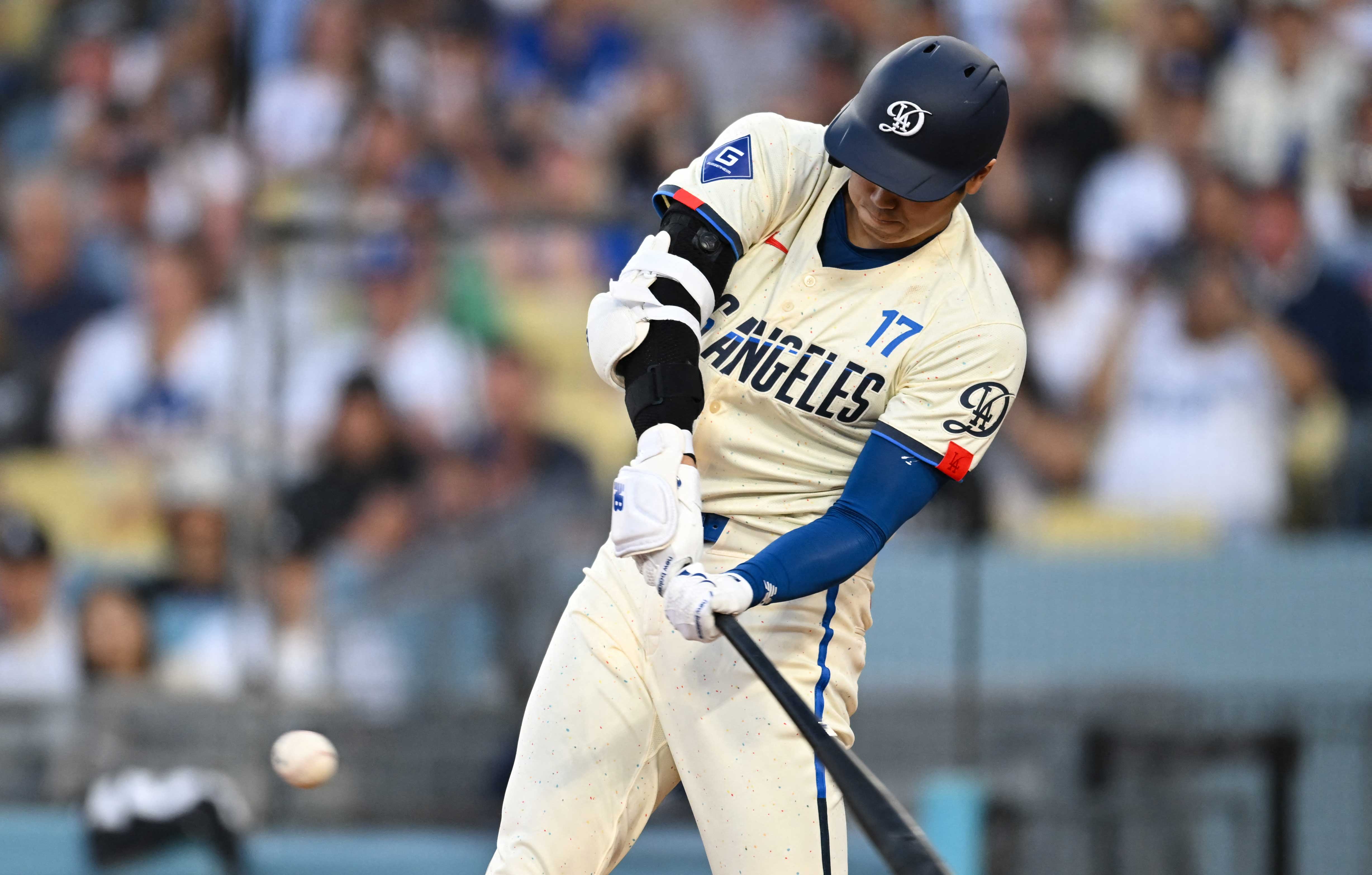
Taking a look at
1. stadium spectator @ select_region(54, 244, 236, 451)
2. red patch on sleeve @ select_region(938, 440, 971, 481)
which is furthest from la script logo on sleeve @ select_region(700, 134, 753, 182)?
stadium spectator @ select_region(54, 244, 236, 451)

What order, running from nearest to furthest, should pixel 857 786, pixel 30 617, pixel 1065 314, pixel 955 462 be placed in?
pixel 857 786 → pixel 955 462 → pixel 30 617 → pixel 1065 314

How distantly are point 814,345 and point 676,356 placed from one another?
0.28m

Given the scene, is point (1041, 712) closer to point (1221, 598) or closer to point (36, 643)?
point (1221, 598)

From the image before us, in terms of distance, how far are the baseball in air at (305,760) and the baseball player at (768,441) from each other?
35.1 inches

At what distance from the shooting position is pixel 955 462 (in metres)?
3.12

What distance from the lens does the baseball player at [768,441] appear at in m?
3.03

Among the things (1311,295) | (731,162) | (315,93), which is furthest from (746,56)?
(731,162)

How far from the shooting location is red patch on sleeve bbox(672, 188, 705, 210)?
3162 mm

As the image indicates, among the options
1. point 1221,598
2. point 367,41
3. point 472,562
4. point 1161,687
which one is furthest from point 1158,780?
point 367,41

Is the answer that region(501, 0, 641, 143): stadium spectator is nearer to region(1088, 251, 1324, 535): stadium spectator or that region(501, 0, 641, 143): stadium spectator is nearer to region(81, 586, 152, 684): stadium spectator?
region(1088, 251, 1324, 535): stadium spectator

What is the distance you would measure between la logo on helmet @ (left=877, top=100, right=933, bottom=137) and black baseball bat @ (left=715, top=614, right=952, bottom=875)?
0.91m

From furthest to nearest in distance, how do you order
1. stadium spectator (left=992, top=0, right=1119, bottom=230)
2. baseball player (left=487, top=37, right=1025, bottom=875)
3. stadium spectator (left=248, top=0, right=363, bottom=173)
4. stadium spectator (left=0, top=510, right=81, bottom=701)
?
stadium spectator (left=248, top=0, right=363, bottom=173) < stadium spectator (left=992, top=0, right=1119, bottom=230) < stadium spectator (left=0, top=510, right=81, bottom=701) < baseball player (left=487, top=37, right=1025, bottom=875)

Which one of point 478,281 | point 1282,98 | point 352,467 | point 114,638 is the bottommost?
point 114,638

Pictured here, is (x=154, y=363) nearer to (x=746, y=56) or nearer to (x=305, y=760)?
(x=746, y=56)
